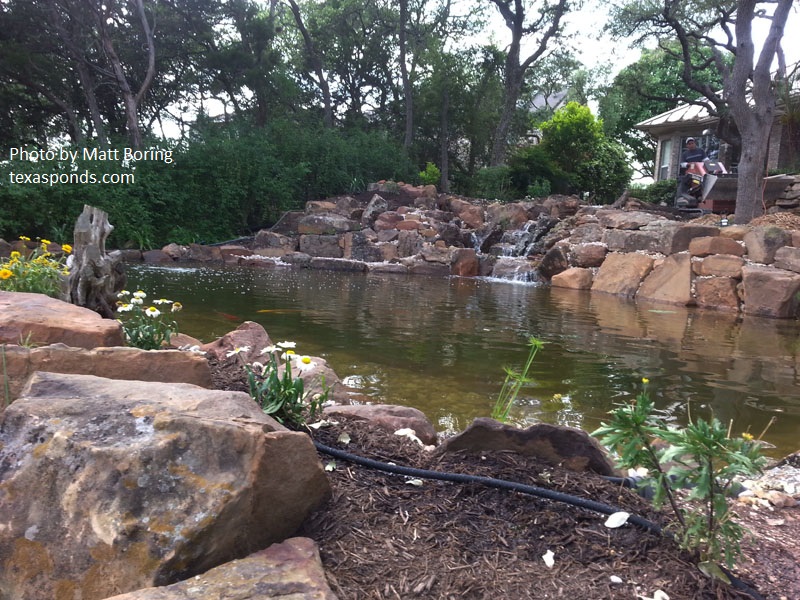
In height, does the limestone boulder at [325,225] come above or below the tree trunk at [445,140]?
below

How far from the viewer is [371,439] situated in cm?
267

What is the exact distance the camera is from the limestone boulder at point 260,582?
149 centimetres

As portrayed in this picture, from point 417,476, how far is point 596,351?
446cm

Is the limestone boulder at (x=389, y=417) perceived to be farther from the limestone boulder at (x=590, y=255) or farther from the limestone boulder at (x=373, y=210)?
the limestone boulder at (x=373, y=210)

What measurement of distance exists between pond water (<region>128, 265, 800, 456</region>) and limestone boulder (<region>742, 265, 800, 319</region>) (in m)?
0.40

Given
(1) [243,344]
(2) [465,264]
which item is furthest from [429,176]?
(1) [243,344]

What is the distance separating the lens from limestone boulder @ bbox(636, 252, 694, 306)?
1036 cm

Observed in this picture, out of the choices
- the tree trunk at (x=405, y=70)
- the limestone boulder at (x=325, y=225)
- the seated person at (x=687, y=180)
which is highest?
the tree trunk at (x=405, y=70)

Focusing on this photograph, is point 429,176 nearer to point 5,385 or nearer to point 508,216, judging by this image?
point 508,216

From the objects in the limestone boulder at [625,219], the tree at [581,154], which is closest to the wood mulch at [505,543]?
the limestone boulder at [625,219]

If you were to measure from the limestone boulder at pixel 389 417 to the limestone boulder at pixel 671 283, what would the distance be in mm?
8286

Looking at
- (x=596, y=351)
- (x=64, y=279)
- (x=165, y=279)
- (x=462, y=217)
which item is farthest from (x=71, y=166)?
(x=596, y=351)

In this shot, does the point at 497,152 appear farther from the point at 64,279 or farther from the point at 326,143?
the point at 64,279

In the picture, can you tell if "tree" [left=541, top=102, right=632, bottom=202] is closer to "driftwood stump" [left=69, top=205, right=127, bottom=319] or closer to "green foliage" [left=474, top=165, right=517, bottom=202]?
"green foliage" [left=474, top=165, right=517, bottom=202]
